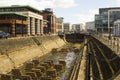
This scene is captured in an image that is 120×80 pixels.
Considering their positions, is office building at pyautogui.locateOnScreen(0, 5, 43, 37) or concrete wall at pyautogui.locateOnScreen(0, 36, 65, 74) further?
office building at pyautogui.locateOnScreen(0, 5, 43, 37)

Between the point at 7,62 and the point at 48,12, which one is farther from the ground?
the point at 48,12

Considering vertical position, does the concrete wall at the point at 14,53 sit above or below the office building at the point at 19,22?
below

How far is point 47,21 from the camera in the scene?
16338 cm

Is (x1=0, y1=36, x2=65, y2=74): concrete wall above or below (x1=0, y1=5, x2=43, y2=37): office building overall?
below

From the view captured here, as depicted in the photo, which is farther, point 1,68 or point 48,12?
point 48,12

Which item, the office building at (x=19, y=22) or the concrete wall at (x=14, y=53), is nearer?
the concrete wall at (x=14, y=53)

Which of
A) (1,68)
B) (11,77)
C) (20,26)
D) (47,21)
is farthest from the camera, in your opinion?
(47,21)

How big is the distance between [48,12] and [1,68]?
12554cm

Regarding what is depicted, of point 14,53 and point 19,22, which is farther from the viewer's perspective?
point 19,22

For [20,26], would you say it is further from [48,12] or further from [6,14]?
[48,12]

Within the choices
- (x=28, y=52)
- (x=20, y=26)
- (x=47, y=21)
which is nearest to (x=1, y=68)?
(x=28, y=52)

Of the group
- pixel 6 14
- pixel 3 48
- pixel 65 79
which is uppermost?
pixel 6 14

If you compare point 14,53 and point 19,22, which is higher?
point 19,22

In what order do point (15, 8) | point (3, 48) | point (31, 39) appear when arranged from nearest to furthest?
point (3, 48) < point (31, 39) < point (15, 8)
